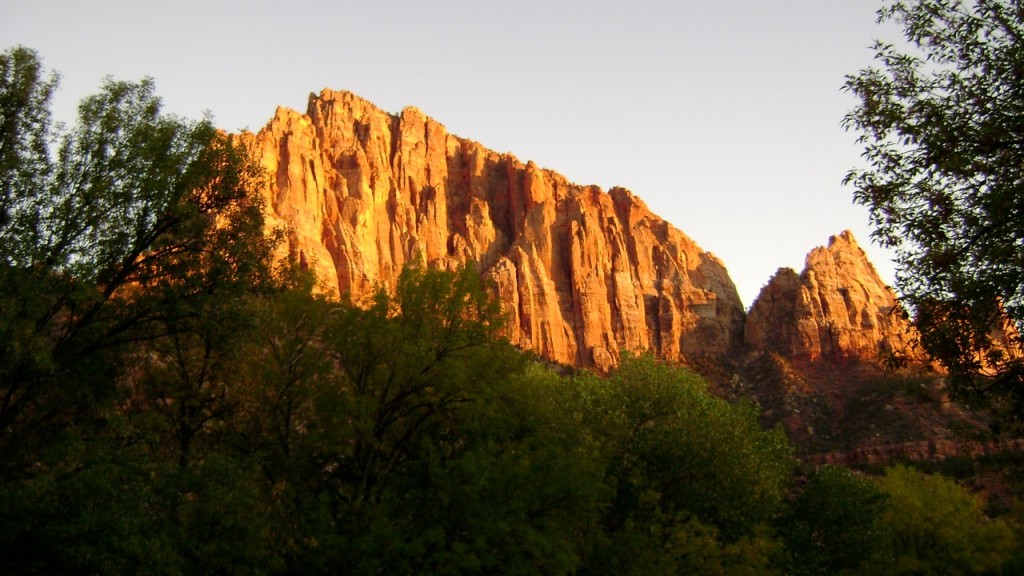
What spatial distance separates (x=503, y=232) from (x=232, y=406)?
117m

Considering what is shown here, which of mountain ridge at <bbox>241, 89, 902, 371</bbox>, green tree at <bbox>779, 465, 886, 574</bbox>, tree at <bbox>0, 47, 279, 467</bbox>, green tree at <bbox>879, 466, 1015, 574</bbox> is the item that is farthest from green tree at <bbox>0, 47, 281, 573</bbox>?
mountain ridge at <bbox>241, 89, 902, 371</bbox>

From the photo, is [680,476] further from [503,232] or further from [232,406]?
[503,232]

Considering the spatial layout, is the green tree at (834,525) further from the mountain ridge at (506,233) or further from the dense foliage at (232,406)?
the mountain ridge at (506,233)

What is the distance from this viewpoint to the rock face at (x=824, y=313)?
112 metres

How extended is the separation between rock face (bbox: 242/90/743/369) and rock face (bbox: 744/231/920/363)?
270 inches

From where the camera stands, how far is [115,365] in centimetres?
2030

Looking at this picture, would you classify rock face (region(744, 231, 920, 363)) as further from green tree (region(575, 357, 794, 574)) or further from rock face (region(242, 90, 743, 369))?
green tree (region(575, 357, 794, 574))

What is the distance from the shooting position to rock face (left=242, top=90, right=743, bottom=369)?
387 feet

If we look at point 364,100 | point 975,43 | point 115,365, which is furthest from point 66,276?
point 364,100

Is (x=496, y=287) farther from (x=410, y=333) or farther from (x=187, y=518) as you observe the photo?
(x=187, y=518)

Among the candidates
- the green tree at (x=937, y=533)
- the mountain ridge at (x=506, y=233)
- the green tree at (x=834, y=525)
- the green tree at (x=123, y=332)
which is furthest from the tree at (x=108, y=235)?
the mountain ridge at (x=506, y=233)

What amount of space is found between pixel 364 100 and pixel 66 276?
436ft

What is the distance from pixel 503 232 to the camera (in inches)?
5453

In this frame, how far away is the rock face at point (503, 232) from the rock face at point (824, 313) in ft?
22.5
